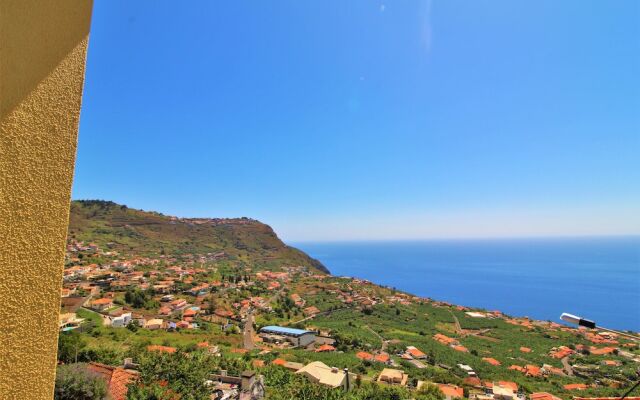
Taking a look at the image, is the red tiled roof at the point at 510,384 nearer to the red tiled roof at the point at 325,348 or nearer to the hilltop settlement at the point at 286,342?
the hilltop settlement at the point at 286,342

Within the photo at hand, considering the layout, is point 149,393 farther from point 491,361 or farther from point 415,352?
point 491,361

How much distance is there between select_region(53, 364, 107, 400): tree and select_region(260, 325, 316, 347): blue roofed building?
1880 centimetres

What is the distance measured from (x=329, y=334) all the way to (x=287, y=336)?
4233mm

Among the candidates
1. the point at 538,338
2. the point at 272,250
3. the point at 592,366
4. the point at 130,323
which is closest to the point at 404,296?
the point at 538,338

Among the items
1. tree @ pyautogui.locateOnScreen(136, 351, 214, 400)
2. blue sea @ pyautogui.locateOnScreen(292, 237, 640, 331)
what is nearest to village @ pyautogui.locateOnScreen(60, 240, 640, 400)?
tree @ pyautogui.locateOnScreen(136, 351, 214, 400)

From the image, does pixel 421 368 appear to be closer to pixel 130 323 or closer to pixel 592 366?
pixel 592 366

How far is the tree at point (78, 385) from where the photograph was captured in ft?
22.7

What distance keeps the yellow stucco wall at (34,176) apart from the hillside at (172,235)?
194ft

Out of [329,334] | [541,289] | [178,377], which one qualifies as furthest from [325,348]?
[541,289]

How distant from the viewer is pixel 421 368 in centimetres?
2188

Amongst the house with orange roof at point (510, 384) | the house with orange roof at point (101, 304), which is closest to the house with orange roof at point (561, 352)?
the house with orange roof at point (510, 384)

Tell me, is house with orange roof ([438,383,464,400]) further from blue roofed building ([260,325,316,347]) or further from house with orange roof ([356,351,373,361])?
blue roofed building ([260,325,316,347])

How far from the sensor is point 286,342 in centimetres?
2569

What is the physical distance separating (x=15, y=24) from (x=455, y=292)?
96.7 metres
